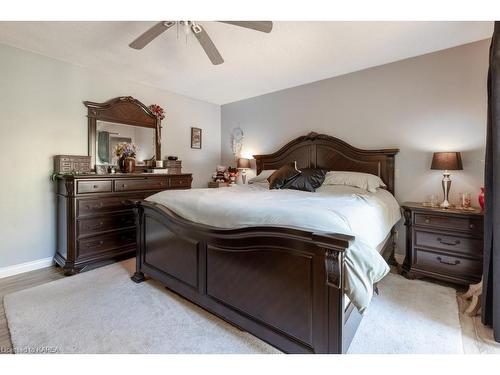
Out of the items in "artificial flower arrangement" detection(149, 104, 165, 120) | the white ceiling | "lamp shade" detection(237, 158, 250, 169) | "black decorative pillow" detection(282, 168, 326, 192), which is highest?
the white ceiling

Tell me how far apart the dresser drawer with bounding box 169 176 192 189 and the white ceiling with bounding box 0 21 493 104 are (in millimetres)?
1485

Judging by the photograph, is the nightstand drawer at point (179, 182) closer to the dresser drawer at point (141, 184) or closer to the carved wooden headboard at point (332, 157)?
the dresser drawer at point (141, 184)

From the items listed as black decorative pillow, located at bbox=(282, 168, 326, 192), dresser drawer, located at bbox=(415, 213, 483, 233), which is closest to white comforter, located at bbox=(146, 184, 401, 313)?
dresser drawer, located at bbox=(415, 213, 483, 233)

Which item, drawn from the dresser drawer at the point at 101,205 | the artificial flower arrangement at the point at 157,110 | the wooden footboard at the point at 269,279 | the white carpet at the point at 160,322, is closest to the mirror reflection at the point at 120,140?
the artificial flower arrangement at the point at 157,110

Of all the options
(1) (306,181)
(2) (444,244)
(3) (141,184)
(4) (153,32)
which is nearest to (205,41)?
(4) (153,32)

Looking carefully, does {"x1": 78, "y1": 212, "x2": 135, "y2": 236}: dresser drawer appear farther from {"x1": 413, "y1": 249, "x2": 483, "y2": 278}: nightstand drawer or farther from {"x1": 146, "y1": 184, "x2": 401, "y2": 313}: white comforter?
{"x1": 413, "y1": 249, "x2": 483, "y2": 278}: nightstand drawer

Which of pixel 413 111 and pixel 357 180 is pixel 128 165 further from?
pixel 413 111

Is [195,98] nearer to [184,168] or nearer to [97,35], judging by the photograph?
[184,168]

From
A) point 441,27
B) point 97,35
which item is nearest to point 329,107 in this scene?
point 441,27

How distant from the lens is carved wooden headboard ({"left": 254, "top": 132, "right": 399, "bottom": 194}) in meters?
3.13

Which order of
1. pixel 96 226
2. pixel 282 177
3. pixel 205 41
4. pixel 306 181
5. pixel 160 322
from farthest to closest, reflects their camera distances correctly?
1. pixel 282 177
2. pixel 306 181
3. pixel 96 226
4. pixel 205 41
5. pixel 160 322

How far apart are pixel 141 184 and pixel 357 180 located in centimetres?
278

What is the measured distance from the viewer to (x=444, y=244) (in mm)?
2402

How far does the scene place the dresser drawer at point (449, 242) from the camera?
2.24 meters
